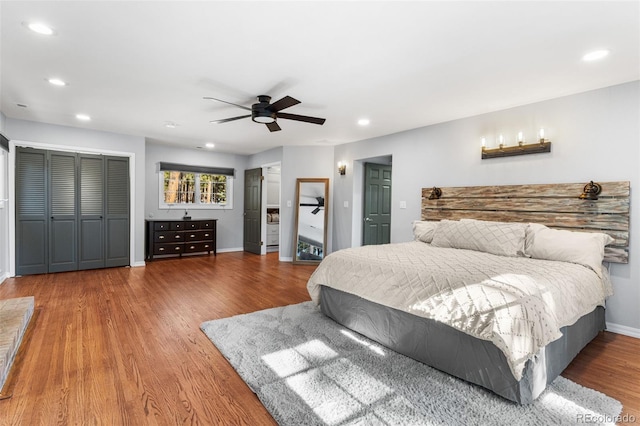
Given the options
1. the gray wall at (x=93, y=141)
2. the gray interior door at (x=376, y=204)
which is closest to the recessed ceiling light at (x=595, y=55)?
the gray interior door at (x=376, y=204)

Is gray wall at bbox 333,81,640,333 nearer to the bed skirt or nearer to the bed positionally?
the bed

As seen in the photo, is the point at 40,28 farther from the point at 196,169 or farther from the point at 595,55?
the point at 196,169

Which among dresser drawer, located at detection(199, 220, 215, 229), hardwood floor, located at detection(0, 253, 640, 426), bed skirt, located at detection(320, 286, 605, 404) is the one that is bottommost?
hardwood floor, located at detection(0, 253, 640, 426)

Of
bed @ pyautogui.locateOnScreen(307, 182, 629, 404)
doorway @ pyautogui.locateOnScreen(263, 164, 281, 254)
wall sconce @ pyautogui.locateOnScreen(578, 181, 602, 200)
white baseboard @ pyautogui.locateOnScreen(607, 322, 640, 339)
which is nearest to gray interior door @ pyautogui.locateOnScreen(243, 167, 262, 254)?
doorway @ pyautogui.locateOnScreen(263, 164, 281, 254)

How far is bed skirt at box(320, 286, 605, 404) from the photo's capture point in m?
1.86

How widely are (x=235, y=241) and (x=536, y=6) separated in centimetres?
703

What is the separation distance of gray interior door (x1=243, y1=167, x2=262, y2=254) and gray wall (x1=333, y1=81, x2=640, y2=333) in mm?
3183

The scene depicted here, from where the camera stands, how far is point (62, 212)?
5.03m

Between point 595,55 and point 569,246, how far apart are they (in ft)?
5.03

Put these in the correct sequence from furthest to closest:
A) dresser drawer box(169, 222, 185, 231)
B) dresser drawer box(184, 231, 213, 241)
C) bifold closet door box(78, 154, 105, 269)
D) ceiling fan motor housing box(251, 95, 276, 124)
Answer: dresser drawer box(184, 231, 213, 241), dresser drawer box(169, 222, 185, 231), bifold closet door box(78, 154, 105, 269), ceiling fan motor housing box(251, 95, 276, 124)

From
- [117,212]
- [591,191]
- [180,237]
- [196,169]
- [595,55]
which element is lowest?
[180,237]

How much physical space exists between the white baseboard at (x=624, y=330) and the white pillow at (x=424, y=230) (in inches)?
72.2

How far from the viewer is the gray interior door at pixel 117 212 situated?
538cm

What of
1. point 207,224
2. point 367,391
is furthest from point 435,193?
point 207,224
